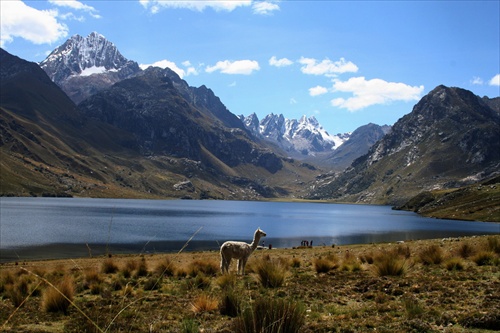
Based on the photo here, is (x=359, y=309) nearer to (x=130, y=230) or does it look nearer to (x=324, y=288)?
(x=324, y=288)

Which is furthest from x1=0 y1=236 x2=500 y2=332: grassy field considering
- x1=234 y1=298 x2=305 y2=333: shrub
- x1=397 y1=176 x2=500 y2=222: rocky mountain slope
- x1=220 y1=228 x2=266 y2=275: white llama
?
x1=397 y1=176 x2=500 y2=222: rocky mountain slope

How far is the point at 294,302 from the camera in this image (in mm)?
7895

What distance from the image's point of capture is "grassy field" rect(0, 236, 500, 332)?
7.41 metres

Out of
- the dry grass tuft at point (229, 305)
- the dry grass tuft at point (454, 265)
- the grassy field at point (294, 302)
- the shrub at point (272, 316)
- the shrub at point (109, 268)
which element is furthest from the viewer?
the shrub at point (109, 268)

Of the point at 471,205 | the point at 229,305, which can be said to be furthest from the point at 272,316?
the point at 471,205

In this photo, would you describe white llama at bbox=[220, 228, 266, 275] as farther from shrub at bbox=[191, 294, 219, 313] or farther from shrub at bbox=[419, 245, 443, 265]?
shrub at bbox=[419, 245, 443, 265]

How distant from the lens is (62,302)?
12086mm

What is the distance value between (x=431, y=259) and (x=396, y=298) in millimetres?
7695

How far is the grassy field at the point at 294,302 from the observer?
7.41 meters

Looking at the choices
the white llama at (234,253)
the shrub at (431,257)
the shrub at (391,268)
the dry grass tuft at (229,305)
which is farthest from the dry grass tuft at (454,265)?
the dry grass tuft at (229,305)

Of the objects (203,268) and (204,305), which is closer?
(204,305)

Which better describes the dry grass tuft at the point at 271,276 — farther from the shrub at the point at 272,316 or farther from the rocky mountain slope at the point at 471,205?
the rocky mountain slope at the point at 471,205

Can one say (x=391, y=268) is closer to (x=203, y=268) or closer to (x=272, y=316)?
(x=203, y=268)

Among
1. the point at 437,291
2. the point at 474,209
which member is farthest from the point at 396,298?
the point at 474,209
